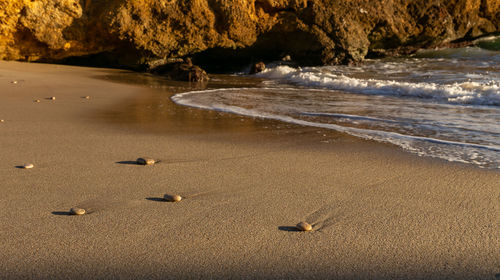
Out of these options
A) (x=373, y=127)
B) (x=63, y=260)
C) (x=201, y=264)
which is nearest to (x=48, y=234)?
(x=63, y=260)

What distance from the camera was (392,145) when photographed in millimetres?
3701

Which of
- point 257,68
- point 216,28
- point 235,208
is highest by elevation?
point 216,28

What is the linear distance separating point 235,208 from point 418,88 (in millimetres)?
6158

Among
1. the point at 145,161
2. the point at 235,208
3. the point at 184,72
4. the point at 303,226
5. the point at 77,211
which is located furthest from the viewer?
the point at 184,72

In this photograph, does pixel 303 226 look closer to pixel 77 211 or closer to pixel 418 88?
pixel 77 211

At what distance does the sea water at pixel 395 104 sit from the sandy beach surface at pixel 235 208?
509 millimetres

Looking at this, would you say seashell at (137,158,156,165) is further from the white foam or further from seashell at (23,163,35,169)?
the white foam

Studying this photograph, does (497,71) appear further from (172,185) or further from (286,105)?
(172,185)

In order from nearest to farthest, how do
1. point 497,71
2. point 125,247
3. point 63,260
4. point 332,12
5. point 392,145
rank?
point 63,260
point 125,247
point 392,145
point 497,71
point 332,12

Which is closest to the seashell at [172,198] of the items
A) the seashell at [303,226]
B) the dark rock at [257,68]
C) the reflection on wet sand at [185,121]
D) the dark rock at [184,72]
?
the seashell at [303,226]

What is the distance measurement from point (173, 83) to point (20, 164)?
626cm

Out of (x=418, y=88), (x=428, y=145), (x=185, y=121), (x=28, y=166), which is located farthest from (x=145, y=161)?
(x=418, y=88)

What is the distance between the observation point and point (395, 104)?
6422 mm

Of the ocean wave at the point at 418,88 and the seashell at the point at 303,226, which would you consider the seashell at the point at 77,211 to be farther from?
the ocean wave at the point at 418,88
